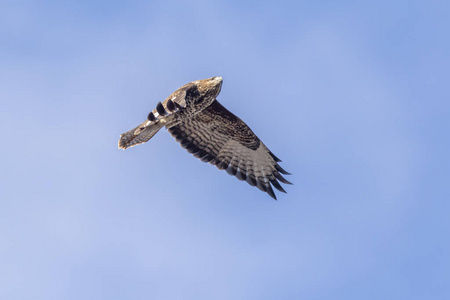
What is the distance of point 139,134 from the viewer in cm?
1413

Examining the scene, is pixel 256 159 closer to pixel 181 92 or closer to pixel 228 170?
pixel 228 170

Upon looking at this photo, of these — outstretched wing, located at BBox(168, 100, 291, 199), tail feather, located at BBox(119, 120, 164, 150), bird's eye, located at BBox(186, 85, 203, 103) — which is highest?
outstretched wing, located at BBox(168, 100, 291, 199)

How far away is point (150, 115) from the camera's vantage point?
41.4 feet

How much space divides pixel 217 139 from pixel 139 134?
6.86 feet

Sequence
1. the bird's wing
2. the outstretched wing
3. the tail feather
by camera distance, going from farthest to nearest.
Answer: the outstretched wing < the tail feather < the bird's wing

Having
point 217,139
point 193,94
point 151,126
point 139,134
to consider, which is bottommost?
point 139,134

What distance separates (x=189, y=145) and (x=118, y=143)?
1.73 metres

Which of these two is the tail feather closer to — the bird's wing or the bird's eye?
the bird's wing

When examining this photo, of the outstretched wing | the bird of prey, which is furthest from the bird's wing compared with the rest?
the outstretched wing

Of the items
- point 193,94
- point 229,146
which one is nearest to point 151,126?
point 193,94

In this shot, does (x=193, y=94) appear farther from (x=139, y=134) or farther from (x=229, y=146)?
(x=229, y=146)

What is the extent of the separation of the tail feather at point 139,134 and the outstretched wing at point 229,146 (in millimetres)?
1052

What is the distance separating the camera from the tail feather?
14.1m

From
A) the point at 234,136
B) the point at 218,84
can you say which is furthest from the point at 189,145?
the point at 218,84
